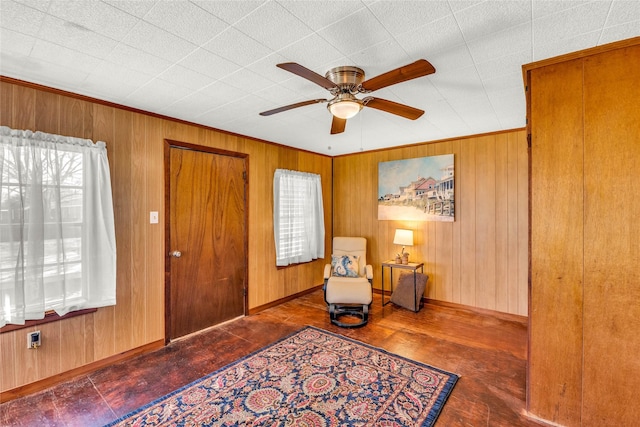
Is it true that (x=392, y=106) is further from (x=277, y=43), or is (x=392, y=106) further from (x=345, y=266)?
(x=345, y=266)

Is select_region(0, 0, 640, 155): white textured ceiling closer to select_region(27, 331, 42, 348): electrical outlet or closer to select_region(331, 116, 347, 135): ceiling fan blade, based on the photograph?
select_region(331, 116, 347, 135): ceiling fan blade

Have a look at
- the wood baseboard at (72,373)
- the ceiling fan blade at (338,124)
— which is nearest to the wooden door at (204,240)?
the wood baseboard at (72,373)

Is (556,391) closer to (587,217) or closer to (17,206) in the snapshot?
(587,217)

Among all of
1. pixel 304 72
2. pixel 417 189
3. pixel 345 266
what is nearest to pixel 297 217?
pixel 345 266

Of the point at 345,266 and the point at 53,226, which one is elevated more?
the point at 53,226

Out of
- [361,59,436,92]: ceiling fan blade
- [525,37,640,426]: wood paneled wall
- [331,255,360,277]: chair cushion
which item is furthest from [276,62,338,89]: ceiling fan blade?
[331,255,360,277]: chair cushion

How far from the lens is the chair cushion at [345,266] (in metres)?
4.00

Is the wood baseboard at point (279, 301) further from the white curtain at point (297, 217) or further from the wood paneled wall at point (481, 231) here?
the wood paneled wall at point (481, 231)

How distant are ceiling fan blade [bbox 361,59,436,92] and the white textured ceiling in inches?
7.8

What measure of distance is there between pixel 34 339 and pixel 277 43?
2798 mm

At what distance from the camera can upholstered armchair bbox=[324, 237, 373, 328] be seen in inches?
138

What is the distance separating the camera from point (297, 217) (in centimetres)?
448

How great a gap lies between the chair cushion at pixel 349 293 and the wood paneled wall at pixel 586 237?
5.90 feet

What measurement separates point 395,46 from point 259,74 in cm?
94
